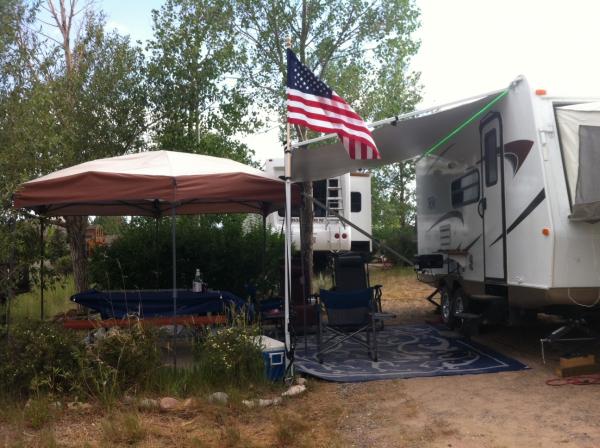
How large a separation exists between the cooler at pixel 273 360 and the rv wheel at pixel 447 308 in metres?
3.66

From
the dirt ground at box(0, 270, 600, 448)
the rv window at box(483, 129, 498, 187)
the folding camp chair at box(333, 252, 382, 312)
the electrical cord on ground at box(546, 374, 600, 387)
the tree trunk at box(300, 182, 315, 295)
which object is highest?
the rv window at box(483, 129, 498, 187)

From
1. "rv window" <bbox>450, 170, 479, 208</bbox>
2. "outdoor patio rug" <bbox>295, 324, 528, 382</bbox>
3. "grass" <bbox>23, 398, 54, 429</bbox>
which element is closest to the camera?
"grass" <bbox>23, 398, 54, 429</bbox>

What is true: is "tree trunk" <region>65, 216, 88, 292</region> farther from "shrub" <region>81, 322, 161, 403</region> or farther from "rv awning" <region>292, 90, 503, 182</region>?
"shrub" <region>81, 322, 161, 403</region>

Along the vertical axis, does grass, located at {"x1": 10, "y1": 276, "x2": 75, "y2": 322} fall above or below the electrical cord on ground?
above

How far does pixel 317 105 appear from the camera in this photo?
18.9 ft

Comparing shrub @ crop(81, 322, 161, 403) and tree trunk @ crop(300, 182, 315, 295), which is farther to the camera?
tree trunk @ crop(300, 182, 315, 295)

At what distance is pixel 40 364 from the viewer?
502 centimetres

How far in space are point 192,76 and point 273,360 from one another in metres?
5.39

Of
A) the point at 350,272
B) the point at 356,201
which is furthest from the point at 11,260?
the point at 356,201

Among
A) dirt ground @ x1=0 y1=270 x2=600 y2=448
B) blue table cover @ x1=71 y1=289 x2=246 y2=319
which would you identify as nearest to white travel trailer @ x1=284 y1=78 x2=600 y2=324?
dirt ground @ x1=0 y1=270 x2=600 y2=448

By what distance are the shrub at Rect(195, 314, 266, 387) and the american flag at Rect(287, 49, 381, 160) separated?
76.2 inches

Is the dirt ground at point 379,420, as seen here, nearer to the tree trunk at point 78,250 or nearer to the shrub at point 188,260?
the shrub at point 188,260

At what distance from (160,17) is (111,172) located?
15.3 ft

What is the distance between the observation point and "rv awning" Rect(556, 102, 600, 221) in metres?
5.46
